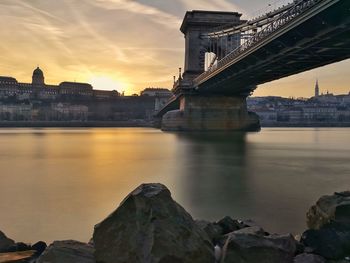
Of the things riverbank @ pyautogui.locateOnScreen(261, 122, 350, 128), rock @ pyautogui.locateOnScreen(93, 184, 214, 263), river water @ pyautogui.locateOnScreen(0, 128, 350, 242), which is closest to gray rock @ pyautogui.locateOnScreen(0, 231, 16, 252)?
river water @ pyautogui.locateOnScreen(0, 128, 350, 242)

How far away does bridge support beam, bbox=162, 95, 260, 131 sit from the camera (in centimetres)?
6275

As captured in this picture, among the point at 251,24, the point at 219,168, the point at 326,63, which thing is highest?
the point at 251,24

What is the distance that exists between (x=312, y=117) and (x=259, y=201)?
180685 mm

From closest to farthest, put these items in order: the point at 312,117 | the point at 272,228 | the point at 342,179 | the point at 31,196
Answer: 1. the point at 272,228
2. the point at 31,196
3. the point at 342,179
4. the point at 312,117

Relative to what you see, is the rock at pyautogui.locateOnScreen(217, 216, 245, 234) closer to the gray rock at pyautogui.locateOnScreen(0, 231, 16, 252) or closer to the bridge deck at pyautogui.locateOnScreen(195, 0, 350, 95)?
the gray rock at pyautogui.locateOnScreen(0, 231, 16, 252)

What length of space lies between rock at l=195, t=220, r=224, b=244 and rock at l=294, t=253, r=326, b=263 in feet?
3.98

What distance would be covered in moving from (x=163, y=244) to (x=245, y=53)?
32.6m

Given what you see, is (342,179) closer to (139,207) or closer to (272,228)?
(272,228)

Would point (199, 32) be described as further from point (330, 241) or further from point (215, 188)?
point (330, 241)

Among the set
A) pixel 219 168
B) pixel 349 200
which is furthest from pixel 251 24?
pixel 349 200

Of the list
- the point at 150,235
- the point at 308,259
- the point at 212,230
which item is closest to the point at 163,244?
the point at 150,235

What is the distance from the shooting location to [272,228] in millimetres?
7781

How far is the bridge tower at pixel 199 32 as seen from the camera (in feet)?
222

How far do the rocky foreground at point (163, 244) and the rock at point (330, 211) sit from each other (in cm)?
61
